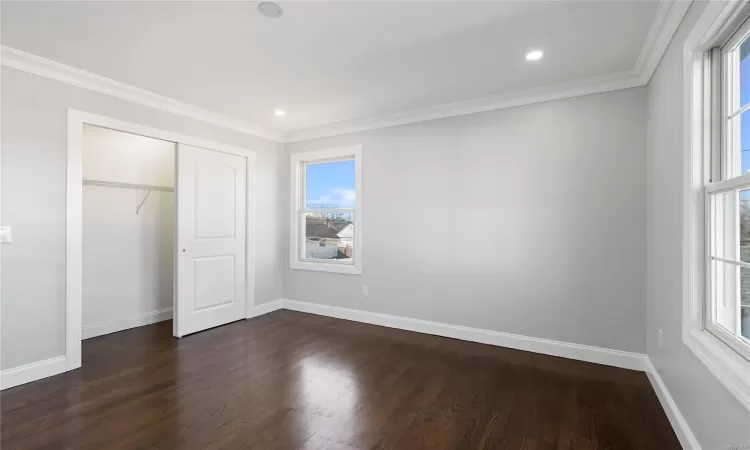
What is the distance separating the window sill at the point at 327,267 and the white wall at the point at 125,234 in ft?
5.34

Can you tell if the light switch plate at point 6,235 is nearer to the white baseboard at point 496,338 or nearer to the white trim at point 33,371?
the white trim at point 33,371

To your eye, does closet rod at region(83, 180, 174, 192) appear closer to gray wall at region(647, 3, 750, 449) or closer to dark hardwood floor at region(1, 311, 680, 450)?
dark hardwood floor at region(1, 311, 680, 450)

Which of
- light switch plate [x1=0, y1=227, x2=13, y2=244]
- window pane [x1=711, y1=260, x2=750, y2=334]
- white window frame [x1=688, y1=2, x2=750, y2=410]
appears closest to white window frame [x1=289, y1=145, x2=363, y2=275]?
light switch plate [x1=0, y1=227, x2=13, y2=244]

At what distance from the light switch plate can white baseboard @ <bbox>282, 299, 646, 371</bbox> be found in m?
2.96

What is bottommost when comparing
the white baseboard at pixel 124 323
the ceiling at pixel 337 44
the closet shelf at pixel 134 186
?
the white baseboard at pixel 124 323

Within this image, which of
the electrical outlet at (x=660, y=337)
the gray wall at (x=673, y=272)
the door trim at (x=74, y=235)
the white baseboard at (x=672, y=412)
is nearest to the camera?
the gray wall at (x=673, y=272)

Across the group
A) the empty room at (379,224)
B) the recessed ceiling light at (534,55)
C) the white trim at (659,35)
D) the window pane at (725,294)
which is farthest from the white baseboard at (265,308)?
the white trim at (659,35)

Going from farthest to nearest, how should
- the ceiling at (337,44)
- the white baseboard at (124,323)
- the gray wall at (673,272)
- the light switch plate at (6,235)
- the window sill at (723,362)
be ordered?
1. the white baseboard at (124,323)
2. the light switch plate at (6,235)
3. the ceiling at (337,44)
4. the gray wall at (673,272)
5. the window sill at (723,362)

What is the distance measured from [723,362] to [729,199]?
2.54 feet

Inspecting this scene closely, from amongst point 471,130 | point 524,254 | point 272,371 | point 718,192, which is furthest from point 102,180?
point 718,192

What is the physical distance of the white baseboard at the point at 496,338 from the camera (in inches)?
117

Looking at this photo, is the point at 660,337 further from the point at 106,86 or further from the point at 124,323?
the point at 124,323

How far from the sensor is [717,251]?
1.74 metres

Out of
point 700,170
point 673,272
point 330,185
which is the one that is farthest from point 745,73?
point 330,185
